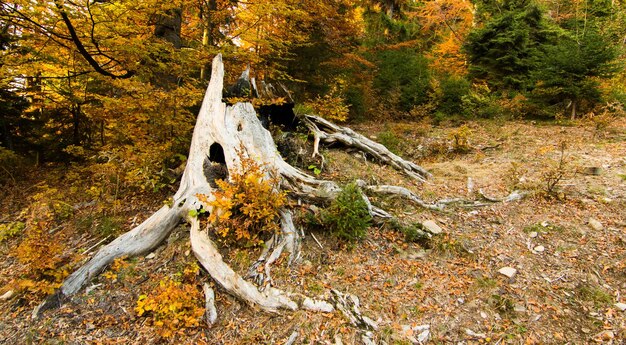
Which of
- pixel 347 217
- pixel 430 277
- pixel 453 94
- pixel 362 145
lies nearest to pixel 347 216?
pixel 347 217

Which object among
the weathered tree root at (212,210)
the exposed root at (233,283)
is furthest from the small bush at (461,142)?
the exposed root at (233,283)

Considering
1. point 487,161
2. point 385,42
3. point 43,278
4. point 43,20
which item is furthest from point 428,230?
point 385,42

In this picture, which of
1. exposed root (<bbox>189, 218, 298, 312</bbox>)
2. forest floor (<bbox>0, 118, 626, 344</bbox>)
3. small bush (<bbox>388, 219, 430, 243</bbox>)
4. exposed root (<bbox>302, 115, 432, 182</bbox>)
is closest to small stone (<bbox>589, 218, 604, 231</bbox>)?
forest floor (<bbox>0, 118, 626, 344</bbox>)

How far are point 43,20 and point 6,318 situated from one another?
437 cm

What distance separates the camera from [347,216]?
418 cm

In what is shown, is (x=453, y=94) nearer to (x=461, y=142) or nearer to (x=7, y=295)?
(x=461, y=142)

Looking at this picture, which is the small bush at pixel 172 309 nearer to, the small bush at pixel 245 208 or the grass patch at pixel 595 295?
the small bush at pixel 245 208

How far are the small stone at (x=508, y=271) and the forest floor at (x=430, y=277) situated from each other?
10 cm

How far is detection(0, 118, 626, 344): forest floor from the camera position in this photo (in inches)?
123

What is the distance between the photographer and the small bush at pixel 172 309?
10.1ft

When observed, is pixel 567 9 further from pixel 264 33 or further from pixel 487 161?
pixel 264 33

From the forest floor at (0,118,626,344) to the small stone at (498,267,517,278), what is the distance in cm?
10

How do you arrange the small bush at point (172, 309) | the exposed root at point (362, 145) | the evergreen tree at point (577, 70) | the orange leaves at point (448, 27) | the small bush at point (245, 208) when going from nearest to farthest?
the small bush at point (172, 309)
the small bush at point (245, 208)
the exposed root at point (362, 145)
the evergreen tree at point (577, 70)
the orange leaves at point (448, 27)

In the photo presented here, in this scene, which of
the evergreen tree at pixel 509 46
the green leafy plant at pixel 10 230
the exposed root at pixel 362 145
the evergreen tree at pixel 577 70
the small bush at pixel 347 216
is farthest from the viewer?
the evergreen tree at pixel 509 46
